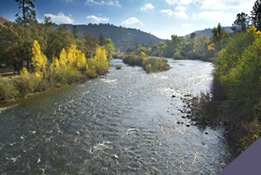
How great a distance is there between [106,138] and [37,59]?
24838 mm

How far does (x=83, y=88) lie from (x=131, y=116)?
57.2 ft

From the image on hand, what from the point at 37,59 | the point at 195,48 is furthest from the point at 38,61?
the point at 195,48

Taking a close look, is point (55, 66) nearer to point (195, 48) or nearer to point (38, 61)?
point (38, 61)

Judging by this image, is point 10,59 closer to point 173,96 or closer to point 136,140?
point 173,96

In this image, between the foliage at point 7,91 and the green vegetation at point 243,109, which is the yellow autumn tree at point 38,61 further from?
the green vegetation at point 243,109

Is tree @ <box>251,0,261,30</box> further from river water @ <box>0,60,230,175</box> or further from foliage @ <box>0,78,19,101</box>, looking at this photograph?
foliage @ <box>0,78,19,101</box>

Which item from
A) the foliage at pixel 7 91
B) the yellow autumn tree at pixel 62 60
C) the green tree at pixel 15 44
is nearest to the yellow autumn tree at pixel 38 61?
the green tree at pixel 15 44

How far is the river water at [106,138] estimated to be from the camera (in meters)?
15.3

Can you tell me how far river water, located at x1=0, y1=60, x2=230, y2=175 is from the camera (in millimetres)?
15281

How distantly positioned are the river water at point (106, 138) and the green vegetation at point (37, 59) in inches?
145

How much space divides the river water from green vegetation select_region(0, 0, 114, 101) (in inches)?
145

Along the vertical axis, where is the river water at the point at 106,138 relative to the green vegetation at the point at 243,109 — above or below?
below

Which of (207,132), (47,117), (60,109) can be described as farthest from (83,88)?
(207,132)

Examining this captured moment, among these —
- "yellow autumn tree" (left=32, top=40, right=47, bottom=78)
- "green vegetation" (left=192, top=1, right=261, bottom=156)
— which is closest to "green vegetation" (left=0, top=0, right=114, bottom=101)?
"yellow autumn tree" (left=32, top=40, right=47, bottom=78)
